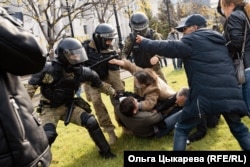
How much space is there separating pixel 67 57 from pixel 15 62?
2.83m

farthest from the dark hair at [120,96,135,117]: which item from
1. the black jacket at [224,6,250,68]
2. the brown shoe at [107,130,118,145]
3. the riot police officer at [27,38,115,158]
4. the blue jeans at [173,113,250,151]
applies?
the black jacket at [224,6,250,68]

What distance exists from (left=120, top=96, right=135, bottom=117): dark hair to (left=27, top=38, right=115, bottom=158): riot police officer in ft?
1.50

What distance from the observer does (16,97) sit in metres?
1.92

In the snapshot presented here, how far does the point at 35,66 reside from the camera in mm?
1901

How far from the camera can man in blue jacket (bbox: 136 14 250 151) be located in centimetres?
372

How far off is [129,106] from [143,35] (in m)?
1.68

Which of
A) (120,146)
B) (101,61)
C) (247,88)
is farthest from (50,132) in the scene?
(247,88)

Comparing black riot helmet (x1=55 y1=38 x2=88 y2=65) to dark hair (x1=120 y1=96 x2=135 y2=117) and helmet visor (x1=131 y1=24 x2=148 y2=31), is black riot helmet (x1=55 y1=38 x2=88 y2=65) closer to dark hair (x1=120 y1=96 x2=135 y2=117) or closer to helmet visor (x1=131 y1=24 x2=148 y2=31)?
dark hair (x1=120 y1=96 x2=135 y2=117)

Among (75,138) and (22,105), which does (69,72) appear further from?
(22,105)

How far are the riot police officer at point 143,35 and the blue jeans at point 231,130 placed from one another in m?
1.98

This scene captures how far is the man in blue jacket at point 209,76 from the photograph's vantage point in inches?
146

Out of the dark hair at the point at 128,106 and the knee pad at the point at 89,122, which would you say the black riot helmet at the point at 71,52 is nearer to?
the knee pad at the point at 89,122

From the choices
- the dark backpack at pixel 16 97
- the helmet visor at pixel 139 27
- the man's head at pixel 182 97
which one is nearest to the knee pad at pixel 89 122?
the man's head at pixel 182 97

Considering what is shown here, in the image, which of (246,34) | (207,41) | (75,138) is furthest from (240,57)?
(75,138)
